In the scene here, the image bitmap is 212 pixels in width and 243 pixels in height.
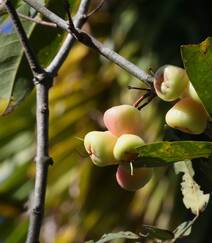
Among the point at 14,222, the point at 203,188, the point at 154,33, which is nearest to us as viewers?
the point at 203,188

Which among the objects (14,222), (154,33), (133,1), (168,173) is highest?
(133,1)

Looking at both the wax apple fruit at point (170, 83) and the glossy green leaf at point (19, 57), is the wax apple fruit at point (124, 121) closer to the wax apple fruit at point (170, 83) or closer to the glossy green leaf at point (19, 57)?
the wax apple fruit at point (170, 83)

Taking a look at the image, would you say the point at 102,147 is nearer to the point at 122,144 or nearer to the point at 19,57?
the point at 122,144

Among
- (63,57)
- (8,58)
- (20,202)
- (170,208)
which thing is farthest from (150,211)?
(63,57)

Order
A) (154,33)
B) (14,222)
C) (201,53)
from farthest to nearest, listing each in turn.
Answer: (154,33) < (14,222) < (201,53)

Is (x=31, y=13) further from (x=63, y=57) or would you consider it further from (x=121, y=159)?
(x=121, y=159)

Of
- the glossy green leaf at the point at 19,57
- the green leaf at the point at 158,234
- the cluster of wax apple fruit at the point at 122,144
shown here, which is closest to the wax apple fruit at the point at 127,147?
the cluster of wax apple fruit at the point at 122,144
